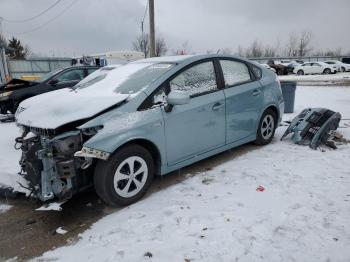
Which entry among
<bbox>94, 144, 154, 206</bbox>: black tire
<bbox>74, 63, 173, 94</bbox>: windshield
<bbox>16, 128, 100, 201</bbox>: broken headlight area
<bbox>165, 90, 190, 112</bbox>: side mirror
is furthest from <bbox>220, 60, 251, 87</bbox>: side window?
<bbox>16, 128, 100, 201</bbox>: broken headlight area

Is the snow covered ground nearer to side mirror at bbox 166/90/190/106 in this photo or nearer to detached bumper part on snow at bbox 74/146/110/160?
detached bumper part on snow at bbox 74/146/110/160

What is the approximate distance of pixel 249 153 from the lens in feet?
17.9

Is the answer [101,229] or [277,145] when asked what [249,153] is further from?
[101,229]

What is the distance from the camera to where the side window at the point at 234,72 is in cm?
492

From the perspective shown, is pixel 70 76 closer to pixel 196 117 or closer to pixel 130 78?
pixel 130 78

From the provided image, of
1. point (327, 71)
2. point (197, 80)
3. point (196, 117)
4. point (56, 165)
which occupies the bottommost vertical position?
point (327, 71)

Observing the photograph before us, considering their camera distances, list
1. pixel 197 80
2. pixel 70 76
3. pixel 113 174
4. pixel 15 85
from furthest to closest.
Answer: pixel 70 76
pixel 15 85
pixel 197 80
pixel 113 174

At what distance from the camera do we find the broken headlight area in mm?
3355

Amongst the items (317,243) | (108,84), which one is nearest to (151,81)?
(108,84)

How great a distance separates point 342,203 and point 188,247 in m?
1.85

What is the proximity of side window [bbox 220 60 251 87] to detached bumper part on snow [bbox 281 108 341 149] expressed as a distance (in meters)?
1.40

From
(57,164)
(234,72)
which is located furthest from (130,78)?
(234,72)

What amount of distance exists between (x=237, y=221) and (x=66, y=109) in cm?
225

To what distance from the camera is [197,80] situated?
4.50 meters
